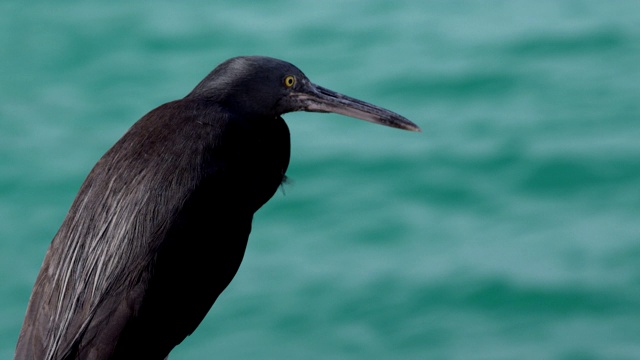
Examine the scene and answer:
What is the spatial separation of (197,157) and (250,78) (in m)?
0.27

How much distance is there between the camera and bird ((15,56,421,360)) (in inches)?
89.1

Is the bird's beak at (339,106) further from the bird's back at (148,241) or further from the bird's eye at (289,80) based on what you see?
the bird's back at (148,241)

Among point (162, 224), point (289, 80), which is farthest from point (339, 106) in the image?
point (162, 224)

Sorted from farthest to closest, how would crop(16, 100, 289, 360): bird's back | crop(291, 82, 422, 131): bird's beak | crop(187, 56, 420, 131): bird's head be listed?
crop(291, 82, 422, 131): bird's beak < crop(187, 56, 420, 131): bird's head < crop(16, 100, 289, 360): bird's back

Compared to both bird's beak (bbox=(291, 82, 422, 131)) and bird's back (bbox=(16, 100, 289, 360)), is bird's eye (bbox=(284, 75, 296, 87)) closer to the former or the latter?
bird's beak (bbox=(291, 82, 422, 131))

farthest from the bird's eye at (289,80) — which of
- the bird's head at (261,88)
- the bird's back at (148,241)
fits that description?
the bird's back at (148,241)

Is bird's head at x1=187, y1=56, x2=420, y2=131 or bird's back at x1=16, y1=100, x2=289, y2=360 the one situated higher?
bird's head at x1=187, y1=56, x2=420, y2=131

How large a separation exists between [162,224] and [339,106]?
2.14 feet

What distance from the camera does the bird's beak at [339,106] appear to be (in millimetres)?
2672

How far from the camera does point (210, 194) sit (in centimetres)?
243

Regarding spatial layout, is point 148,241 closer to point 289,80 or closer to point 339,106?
point 289,80

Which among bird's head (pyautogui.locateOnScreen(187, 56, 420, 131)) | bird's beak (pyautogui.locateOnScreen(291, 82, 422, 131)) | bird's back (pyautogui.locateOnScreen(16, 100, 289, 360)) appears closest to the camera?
bird's back (pyautogui.locateOnScreen(16, 100, 289, 360))

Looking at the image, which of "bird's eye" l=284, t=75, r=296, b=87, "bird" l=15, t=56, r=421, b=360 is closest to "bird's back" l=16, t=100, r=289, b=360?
"bird" l=15, t=56, r=421, b=360

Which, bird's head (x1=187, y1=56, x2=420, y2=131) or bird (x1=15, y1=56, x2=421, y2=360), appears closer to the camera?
bird (x1=15, y1=56, x2=421, y2=360)
